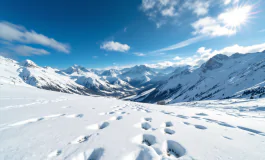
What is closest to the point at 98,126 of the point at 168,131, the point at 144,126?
the point at 144,126

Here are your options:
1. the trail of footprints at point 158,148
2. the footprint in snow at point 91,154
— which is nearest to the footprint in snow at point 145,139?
the trail of footprints at point 158,148

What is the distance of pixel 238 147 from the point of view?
3.49 meters

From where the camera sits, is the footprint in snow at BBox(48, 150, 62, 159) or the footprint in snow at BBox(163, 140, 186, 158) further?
the footprint in snow at BBox(163, 140, 186, 158)

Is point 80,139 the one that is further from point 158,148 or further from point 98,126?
point 158,148

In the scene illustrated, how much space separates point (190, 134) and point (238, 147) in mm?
1382

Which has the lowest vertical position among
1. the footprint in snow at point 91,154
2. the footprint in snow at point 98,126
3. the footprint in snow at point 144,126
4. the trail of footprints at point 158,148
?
the footprint in snow at point 91,154

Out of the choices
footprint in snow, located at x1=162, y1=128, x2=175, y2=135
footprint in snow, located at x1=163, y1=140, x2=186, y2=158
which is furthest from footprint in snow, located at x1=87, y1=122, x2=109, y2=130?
footprint in snow, located at x1=163, y1=140, x2=186, y2=158

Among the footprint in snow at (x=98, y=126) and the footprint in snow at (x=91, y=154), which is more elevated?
the footprint in snow at (x=98, y=126)

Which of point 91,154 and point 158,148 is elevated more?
point 158,148

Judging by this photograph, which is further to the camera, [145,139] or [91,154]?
[145,139]

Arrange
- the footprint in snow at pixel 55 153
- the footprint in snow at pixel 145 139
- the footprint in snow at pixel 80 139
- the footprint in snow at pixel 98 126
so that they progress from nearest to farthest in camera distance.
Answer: the footprint in snow at pixel 55 153 → the footprint in snow at pixel 80 139 → the footprint in snow at pixel 145 139 → the footprint in snow at pixel 98 126

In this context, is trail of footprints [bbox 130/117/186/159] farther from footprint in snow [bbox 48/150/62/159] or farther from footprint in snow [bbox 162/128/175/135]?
footprint in snow [bbox 48/150/62/159]

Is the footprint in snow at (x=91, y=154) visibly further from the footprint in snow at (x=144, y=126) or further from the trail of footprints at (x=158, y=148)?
the footprint in snow at (x=144, y=126)

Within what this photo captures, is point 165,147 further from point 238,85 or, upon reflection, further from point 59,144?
point 238,85
